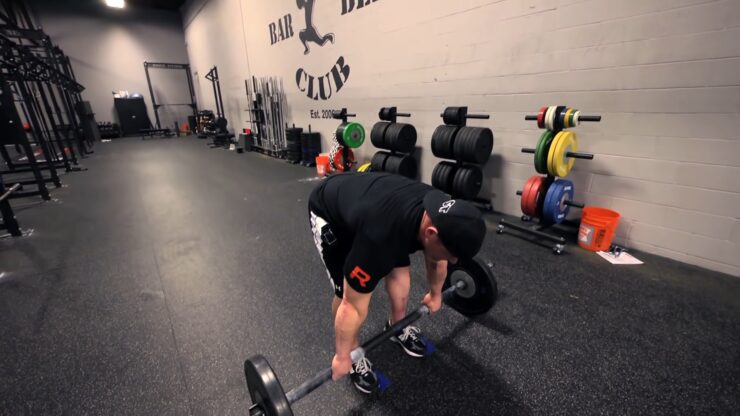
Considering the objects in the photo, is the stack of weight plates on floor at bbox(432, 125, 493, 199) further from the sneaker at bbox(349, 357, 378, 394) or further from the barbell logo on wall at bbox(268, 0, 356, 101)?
the barbell logo on wall at bbox(268, 0, 356, 101)

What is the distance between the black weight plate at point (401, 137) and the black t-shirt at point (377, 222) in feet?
7.27

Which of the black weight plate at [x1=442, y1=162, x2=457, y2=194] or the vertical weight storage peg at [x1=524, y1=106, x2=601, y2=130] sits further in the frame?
the black weight plate at [x1=442, y1=162, x2=457, y2=194]

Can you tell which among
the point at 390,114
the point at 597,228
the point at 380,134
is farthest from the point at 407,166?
the point at 597,228

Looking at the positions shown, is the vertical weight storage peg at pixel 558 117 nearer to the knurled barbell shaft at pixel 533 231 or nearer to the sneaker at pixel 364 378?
the knurled barbell shaft at pixel 533 231

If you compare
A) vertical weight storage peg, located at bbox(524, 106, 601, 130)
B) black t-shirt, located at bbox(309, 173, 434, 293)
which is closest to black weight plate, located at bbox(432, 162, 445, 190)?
vertical weight storage peg, located at bbox(524, 106, 601, 130)

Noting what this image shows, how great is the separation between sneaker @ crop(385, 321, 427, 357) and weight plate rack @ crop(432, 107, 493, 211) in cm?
152

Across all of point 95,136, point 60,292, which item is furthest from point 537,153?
point 95,136

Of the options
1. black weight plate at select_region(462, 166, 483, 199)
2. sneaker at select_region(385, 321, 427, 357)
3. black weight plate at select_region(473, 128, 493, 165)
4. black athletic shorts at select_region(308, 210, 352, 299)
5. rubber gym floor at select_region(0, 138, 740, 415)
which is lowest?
rubber gym floor at select_region(0, 138, 740, 415)

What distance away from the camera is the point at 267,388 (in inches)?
31.0

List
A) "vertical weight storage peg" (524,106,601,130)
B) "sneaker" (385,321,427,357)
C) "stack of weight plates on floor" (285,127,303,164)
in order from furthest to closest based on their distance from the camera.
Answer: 1. "stack of weight plates on floor" (285,127,303,164)
2. "vertical weight storage peg" (524,106,601,130)
3. "sneaker" (385,321,427,357)

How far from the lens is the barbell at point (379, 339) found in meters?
0.80

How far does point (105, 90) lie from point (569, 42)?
11.9 m

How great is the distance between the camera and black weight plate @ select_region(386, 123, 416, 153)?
122 inches

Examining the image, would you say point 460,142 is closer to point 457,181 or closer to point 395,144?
point 457,181
